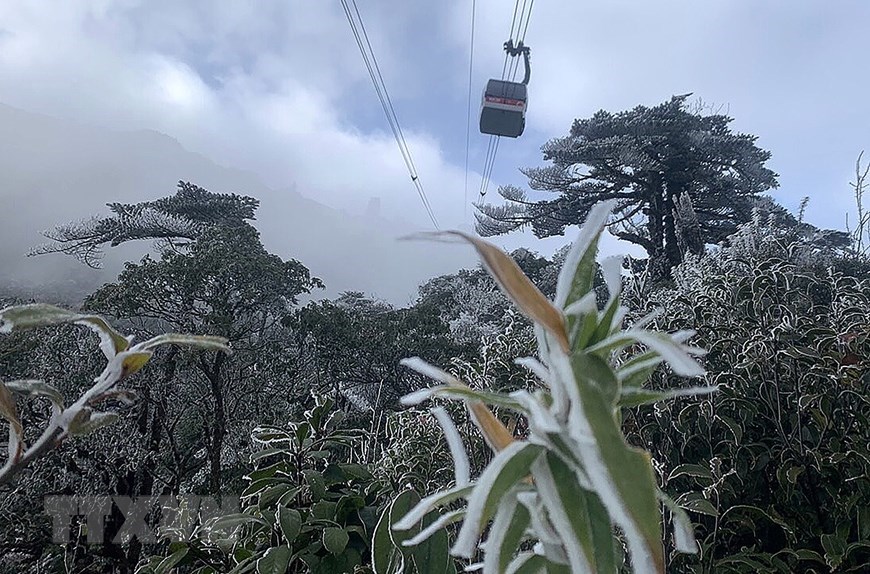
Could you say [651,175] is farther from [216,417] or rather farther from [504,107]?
[216,417]

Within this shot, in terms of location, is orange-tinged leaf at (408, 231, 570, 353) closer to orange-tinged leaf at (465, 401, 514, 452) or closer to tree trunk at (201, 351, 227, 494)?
orange-tinged leaf at (465, 401, 514, 452)

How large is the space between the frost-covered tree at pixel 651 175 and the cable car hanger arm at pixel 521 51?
0.83 metres

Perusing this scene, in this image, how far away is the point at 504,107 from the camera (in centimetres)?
593

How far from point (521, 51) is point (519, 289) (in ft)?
20.7

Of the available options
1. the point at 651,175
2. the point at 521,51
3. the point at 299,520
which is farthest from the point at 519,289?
the point at 651,175

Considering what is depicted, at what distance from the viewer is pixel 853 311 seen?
1.46 m

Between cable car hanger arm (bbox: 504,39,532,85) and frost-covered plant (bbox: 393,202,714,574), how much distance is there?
6.15 m

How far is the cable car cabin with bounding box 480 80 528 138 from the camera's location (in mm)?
5883

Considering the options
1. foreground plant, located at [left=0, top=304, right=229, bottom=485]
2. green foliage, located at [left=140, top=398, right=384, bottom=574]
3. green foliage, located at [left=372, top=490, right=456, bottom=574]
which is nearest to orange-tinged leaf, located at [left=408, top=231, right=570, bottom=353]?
foreground plant, located at [left=0, top=304, right=229, bottom=485]

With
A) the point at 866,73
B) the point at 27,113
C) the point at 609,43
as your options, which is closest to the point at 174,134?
the point at 27,113

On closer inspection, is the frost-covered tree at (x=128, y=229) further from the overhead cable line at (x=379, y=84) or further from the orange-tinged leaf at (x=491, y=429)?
the orange-tinged leaf at (x=491, y=429)

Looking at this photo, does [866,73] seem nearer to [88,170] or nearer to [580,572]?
[580,572]

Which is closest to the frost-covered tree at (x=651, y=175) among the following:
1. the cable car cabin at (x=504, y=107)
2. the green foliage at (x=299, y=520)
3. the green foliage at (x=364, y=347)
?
the cable car cabin at (x=504, y=107)

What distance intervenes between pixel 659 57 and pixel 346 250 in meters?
10.8
